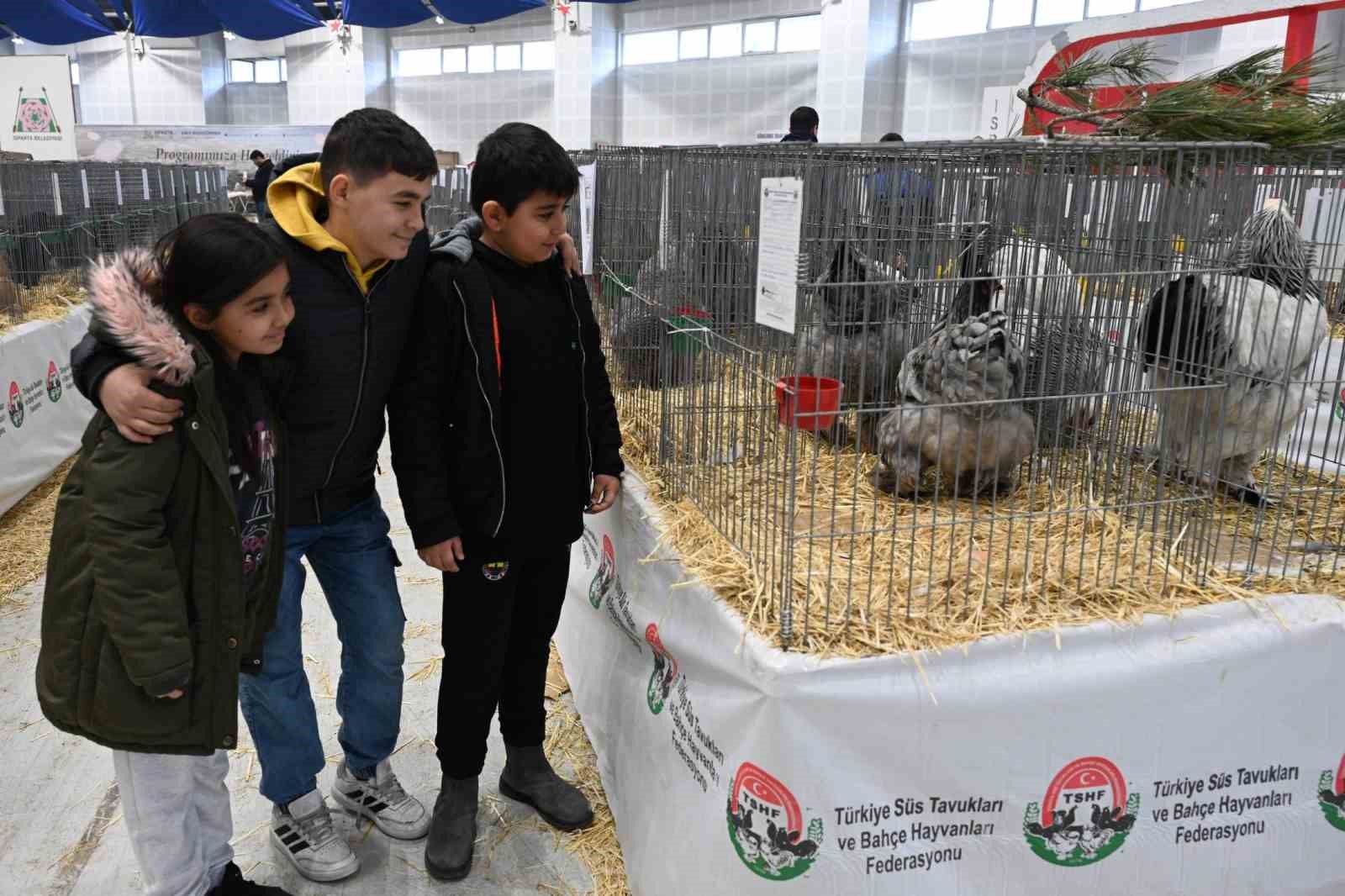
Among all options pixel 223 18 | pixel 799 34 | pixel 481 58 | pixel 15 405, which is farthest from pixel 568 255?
pixel 481 58

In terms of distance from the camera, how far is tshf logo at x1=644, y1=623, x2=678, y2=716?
2104 mm

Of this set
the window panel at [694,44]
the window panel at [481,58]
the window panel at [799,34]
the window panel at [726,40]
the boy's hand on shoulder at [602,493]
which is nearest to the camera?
the boy's hand on shoulder at [602,493]

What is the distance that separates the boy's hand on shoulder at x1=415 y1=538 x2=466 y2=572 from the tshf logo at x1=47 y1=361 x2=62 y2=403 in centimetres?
405

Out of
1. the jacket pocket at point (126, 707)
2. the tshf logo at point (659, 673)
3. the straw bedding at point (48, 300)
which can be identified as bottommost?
the tshf logo at point (659, 673)

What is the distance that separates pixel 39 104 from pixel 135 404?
29.8 feet

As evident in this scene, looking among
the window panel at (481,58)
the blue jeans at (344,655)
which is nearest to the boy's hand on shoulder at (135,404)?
the blue jeans at (344,655)

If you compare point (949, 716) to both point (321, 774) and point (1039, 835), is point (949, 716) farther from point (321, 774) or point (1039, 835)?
point (321, 774)

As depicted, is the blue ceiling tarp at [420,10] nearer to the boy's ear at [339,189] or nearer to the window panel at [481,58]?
the window panel at [481,58]

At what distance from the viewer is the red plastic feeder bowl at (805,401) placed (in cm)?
159

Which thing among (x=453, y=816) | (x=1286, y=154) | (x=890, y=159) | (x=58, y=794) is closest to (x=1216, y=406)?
(x=1286, y=154)

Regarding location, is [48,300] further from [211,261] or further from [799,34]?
[799,34]

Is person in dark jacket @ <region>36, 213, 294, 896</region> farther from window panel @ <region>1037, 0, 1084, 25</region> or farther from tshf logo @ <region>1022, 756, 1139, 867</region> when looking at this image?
window panel @ <region>1037, 0, 1084, 25</region>

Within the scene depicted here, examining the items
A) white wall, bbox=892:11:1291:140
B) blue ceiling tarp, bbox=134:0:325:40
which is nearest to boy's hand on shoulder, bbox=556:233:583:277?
white wall, bbox=892:11:1291:140

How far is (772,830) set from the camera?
1.72 m
